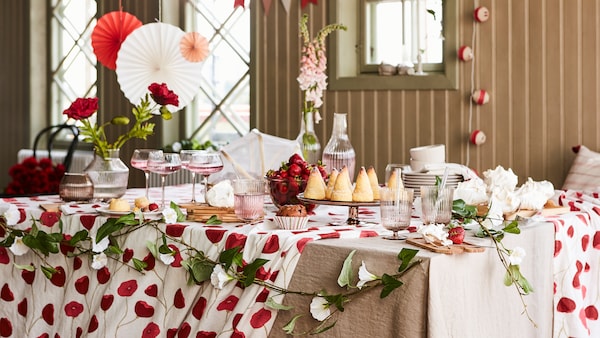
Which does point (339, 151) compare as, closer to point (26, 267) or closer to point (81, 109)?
point (81, 109)

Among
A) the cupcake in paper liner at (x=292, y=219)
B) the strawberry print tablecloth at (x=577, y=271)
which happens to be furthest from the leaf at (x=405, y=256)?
the strawberry print tablecloth at (x=577, y=271)

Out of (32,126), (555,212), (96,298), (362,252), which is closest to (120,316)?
(96,298)

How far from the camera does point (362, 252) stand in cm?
171

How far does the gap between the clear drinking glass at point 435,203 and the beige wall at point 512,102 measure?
7.56 feet

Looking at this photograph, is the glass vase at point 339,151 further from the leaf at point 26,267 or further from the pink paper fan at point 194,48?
the pink paper fan at point 194,48

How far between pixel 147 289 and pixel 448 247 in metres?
0.80

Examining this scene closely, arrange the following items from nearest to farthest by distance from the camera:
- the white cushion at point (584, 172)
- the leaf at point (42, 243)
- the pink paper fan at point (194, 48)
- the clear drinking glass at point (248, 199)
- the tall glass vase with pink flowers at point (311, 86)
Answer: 1. the clear drinking glass at point (248, 199)
2. the leaf at point (42, 243)
3. the tall glass vase with pink flowers at point (311, 86)
4. the white cushion at point (584, 172)
5. the pink paper fan at point (194, 48)

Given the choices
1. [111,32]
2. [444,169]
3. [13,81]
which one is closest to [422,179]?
[444,169]

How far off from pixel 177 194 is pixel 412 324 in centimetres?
143

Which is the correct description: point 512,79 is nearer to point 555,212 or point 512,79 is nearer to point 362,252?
point 555,212

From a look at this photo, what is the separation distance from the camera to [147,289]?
81.5 inches

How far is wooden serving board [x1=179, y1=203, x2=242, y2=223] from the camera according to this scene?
213cm

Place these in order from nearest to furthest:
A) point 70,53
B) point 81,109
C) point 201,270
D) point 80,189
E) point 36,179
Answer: point 201,270
point 81,109
point 80,189
point 36,179
point 70,53

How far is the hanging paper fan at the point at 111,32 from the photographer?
3.56 m
